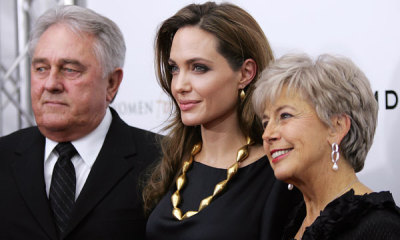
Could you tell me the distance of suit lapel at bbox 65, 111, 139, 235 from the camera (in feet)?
7.91

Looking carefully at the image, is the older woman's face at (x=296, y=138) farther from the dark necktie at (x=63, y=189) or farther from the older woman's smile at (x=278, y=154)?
the dark necktie at (x=63, y=189)

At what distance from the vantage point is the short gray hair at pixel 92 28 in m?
2.62

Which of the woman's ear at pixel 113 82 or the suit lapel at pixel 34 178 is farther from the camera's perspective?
the woman's ear at pixel 113 82

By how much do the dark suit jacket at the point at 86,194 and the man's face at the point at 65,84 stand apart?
0.14m

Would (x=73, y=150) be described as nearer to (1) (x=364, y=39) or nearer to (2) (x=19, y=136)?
(2) (x=19, y=136)

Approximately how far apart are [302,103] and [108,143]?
1.11m

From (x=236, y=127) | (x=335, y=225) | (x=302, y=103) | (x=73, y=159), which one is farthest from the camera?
(x=73, y=159)

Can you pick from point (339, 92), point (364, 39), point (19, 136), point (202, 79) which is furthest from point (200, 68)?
point (19, 136)

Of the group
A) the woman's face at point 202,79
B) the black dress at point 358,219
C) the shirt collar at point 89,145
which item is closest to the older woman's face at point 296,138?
the black dress at point 358,219

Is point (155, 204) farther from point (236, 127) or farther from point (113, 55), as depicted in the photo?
point (113, 55)

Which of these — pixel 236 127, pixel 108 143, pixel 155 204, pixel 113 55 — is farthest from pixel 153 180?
pixel 113 55

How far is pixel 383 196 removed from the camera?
173cm

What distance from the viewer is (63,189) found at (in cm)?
246

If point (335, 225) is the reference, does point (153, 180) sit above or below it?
below
